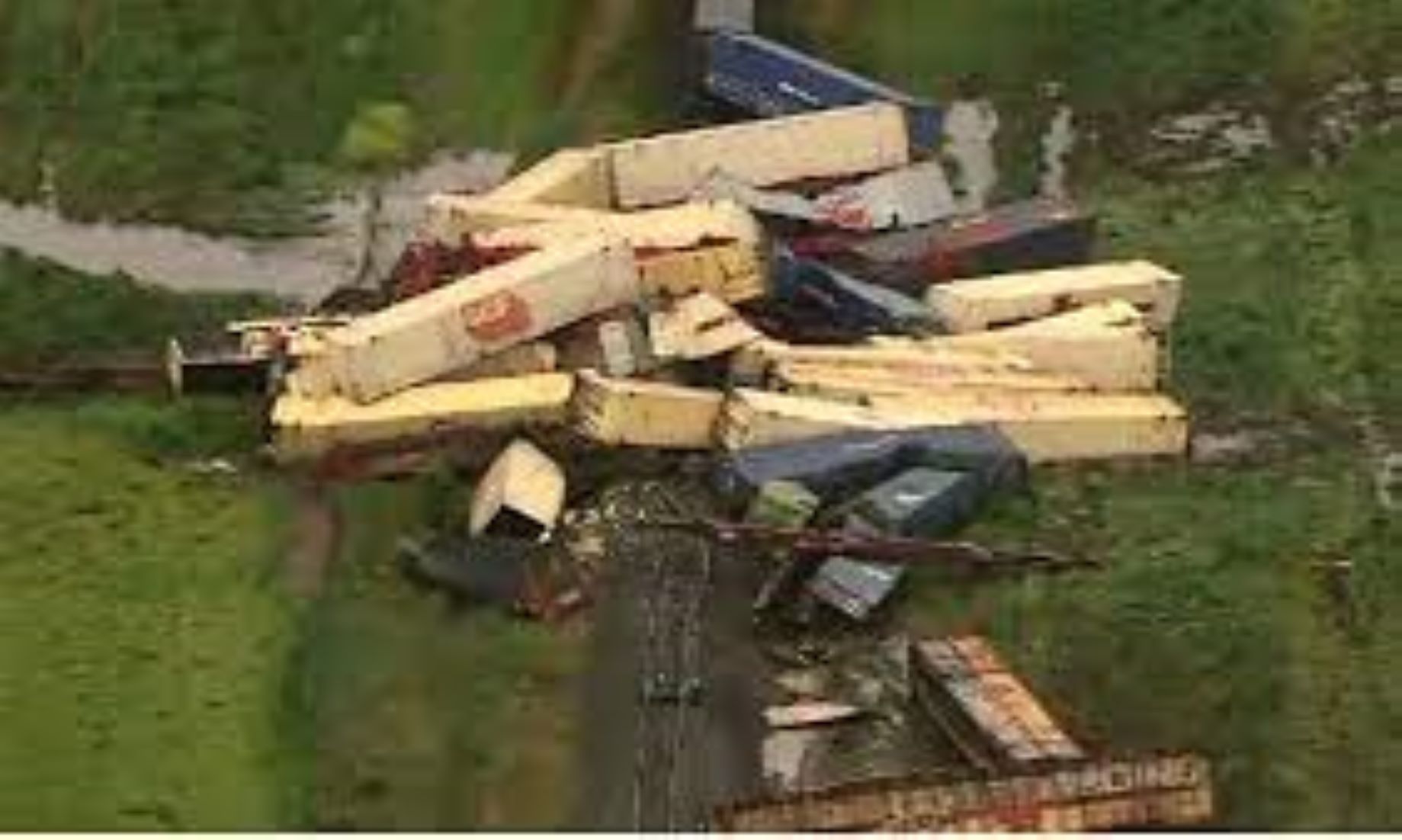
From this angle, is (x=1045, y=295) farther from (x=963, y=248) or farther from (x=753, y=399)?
(x=753, y=399)

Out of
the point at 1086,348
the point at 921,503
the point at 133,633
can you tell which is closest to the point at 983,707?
the point at 921,503

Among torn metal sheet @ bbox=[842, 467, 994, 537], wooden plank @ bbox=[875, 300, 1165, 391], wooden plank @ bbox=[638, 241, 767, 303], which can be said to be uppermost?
wooden plank @ bbox=[638, 241, 767, 303]

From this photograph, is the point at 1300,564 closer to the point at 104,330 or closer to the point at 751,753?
the point at 751,753

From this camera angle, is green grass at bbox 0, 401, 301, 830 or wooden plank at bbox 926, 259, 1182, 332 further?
wooden plank at bbox 926, 259, 1182, 332

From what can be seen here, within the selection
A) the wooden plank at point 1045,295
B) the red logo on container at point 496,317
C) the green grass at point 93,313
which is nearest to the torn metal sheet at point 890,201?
the wooden plank at point 1045,295

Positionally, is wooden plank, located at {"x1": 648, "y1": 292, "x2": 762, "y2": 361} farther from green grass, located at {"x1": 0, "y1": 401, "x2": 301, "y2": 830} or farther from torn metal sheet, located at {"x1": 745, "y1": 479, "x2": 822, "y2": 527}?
green grass, located at {"x1": 0, "y1": 401, "x2": 301, "y2": 830}

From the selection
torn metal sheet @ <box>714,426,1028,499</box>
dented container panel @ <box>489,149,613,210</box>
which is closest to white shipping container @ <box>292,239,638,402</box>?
torn metal sheet @ <box>714,426,1028,499</box>

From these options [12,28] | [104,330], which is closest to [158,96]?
[12,28]
